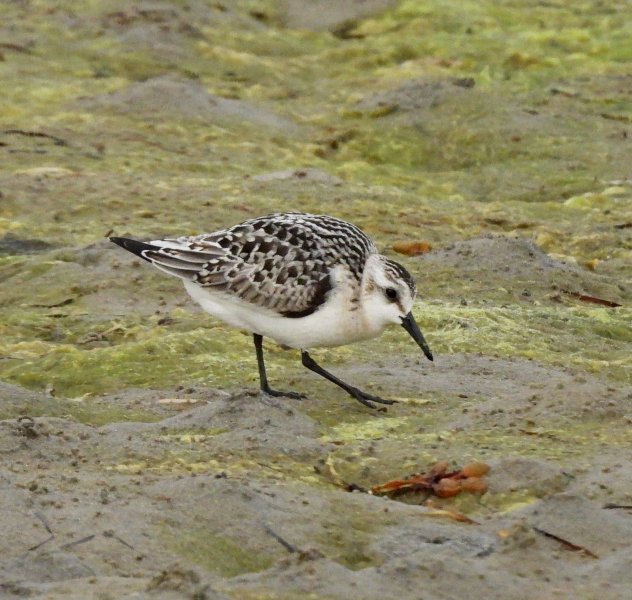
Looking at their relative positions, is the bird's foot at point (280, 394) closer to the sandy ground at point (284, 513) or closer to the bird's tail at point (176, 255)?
the sandy ground at point (284, 513)

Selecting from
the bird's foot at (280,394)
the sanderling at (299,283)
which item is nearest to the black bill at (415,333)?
the sanderling at (299,283)

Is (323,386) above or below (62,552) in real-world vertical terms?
below

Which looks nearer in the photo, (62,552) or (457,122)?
(62,552)

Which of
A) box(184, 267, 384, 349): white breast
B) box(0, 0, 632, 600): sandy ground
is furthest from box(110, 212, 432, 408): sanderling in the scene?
box(0, 0, 632, 600): sandy ground

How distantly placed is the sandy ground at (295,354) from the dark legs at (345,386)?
0.09m

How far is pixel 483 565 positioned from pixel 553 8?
16730 millimetres

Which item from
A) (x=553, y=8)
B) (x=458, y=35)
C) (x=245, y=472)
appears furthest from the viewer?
(x=553, y=8)

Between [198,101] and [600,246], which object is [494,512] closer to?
[600,246]

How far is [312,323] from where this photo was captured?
723 cm

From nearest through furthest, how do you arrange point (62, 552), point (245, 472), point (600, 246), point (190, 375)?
point (62, 552)
point (245, 472)
point (190, 375)
point (600, 246)

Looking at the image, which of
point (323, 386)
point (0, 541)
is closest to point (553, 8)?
point (323, 386)

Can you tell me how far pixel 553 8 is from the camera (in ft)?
67.8

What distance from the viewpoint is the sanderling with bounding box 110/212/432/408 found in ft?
23.8

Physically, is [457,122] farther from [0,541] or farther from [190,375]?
[0,541]
